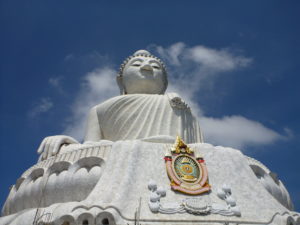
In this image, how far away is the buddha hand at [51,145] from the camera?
30.0 feet

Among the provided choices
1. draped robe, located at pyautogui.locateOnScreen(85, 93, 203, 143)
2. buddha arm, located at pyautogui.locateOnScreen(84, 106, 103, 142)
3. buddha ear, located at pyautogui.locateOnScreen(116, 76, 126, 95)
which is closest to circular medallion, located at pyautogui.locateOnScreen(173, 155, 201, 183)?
draped robe, located at pyautogui.locateOnScreen(85, 93, 203, 143)

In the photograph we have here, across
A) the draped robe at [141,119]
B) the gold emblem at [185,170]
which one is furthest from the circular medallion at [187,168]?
the draped robe at [141,119]

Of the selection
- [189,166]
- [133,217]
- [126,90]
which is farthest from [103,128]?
[133,217]

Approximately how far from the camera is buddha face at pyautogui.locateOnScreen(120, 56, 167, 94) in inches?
484

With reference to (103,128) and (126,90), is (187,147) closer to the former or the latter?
(103,128)

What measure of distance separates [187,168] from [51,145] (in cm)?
347

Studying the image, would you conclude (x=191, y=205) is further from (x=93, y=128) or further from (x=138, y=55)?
(x=138, y=55)

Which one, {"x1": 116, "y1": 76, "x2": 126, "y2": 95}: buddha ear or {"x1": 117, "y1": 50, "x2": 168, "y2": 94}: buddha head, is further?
{"x1": 116, "y1": 76, "x2": 126, "y2": 95}: buddha ear

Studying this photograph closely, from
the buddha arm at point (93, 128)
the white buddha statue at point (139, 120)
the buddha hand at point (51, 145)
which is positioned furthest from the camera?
the buddha arm at point (93, 128)

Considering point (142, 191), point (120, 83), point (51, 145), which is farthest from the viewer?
point (120, 83)

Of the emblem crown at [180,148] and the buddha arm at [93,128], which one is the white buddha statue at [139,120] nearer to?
the buddha arm at [93,128]

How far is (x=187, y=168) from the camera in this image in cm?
782

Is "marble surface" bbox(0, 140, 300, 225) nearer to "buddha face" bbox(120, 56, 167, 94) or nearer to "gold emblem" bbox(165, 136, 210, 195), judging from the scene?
"gold emblem" bbox(165, 136, 210, 195)

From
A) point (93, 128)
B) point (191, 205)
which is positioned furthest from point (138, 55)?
point (191, 205)
